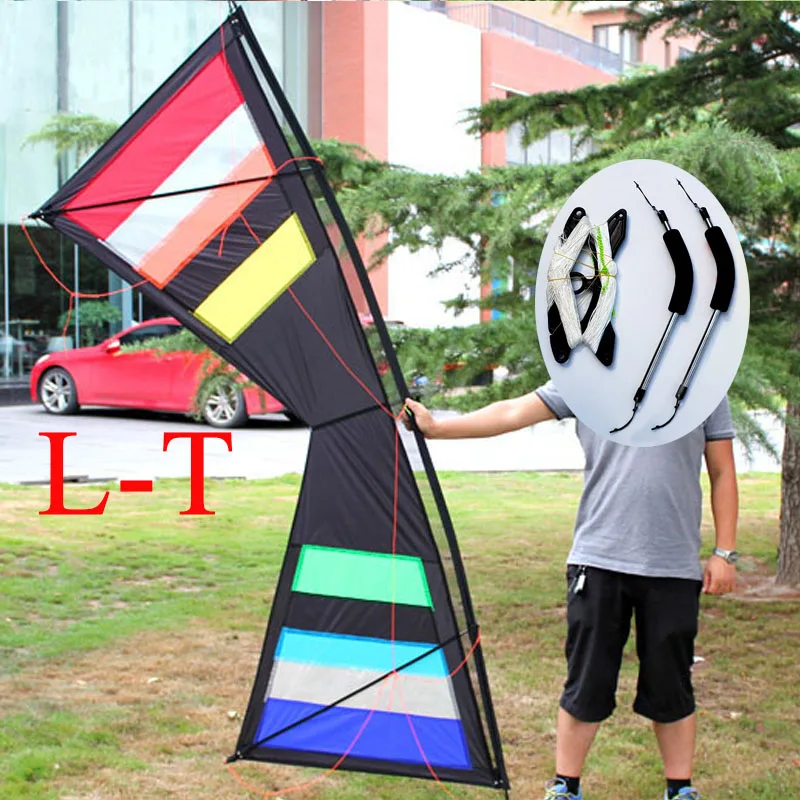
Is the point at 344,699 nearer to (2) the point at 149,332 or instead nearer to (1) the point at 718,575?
(1) the point at 718,575

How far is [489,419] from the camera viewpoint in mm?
3854

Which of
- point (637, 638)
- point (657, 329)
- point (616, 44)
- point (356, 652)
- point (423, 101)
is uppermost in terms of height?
point (616, 44)

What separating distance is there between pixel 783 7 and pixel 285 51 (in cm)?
1677

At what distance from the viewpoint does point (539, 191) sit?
17.4 feet

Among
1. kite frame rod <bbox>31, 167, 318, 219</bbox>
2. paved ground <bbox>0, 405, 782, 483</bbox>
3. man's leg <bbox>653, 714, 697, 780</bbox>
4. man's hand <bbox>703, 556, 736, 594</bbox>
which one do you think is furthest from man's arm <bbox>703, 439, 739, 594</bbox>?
paved ground <bbox>0, 405, 782, 483</bbox>

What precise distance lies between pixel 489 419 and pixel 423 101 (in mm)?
21773

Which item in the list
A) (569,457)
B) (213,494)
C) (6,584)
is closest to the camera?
(6,584)

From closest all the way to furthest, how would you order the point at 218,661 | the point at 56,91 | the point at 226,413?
the point at 218,661
the point at 226,413
the point at 56,91

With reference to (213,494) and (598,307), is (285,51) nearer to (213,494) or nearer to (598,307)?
(213,494)

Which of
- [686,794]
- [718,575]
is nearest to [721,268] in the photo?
[718,575]

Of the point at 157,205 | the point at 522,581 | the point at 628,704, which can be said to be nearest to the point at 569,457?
the point at 522,581

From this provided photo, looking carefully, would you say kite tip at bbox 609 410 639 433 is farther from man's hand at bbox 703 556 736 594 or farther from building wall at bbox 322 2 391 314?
building wall at bbox 322 2 391 314

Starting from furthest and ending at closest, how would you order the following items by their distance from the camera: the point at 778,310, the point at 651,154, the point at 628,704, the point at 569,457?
the point at 569,457 < the point at 778,310 < the point at 628,704 < the point at 651,154

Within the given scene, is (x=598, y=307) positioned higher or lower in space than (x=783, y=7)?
lower
